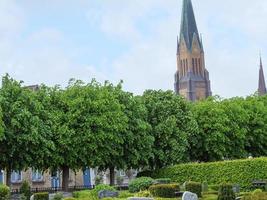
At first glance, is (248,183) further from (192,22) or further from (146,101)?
(192,22)

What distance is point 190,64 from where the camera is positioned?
156125 millimetres

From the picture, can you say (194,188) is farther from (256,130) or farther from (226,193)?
(256,130)

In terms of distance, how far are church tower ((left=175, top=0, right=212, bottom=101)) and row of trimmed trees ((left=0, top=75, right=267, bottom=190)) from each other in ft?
290

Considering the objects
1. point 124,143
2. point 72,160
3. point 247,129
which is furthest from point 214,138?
point 72,160

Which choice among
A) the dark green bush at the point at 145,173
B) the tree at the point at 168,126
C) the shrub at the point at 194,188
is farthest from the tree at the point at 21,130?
the shrub at the point at 194,188

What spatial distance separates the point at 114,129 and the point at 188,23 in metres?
102

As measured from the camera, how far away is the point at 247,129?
58.6 m

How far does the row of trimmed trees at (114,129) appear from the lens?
43812mm

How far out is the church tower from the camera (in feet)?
484

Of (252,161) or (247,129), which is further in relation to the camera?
(247,129)

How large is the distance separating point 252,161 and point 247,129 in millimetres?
14395

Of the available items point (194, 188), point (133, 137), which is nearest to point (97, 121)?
point (133, 137)

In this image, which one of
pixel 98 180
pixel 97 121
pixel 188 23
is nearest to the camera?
pixel 97 121

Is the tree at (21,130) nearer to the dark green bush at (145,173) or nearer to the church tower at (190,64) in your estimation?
the dark green bush at (145,173)
